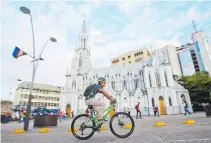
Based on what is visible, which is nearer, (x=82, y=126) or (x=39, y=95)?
(x=82, y=126)

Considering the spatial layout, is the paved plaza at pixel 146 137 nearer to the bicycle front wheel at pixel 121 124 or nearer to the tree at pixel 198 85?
the bicycle front wheel at pixel 121 124

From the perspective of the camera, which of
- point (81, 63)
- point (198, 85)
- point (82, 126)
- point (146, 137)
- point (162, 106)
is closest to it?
point (146, 137)

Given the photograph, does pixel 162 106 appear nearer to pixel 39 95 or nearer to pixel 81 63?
pixel 81 63

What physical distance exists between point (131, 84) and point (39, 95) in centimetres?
4309

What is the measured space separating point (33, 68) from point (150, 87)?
119ft

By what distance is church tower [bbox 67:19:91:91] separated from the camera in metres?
52.2

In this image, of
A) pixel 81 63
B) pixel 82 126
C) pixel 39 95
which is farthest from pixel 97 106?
pixel 39 95

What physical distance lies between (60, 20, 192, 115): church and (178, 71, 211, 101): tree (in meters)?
3.84

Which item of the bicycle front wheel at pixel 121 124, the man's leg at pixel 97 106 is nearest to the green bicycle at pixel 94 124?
the bicycle front wheel at pixel 121 124

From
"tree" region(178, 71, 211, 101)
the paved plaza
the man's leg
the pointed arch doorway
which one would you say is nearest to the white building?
the pointed arch doorway

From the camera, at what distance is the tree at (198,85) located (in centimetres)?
3898

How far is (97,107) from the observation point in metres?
4.83

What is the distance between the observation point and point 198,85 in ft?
135

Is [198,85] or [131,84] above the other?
[131,84]
